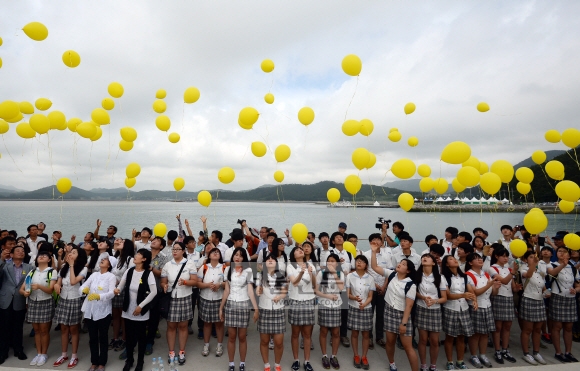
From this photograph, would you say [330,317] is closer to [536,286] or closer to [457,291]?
[457,291]

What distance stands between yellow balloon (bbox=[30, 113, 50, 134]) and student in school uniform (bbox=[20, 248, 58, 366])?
2360 mm

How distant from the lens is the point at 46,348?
11.4ft

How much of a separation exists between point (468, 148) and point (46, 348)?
231 inches

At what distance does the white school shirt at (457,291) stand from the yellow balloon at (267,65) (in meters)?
4.48

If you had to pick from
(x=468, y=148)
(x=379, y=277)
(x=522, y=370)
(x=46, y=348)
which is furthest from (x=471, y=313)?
(x=46, y=348)

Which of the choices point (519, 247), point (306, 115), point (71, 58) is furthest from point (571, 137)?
point (71, 58)

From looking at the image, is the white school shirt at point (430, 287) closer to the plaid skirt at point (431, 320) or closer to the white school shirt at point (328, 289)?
the plaid skirt at point (431, 320)

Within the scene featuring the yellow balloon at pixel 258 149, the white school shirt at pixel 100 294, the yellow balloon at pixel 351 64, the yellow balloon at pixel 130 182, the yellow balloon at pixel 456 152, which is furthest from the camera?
the yellow balloon at pixel 130 182

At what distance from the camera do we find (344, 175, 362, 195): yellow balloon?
529 centimetres

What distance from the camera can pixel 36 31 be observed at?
448cm

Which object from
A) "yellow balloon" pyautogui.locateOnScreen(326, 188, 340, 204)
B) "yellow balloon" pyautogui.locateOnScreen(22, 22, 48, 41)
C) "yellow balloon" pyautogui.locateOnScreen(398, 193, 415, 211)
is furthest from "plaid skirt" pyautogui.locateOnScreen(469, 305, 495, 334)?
"yellow balloon" pyautogui.locateOnScreen(22, 22, 48, 41)

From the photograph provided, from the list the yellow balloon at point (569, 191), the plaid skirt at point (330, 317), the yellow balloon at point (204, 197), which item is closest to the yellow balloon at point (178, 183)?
the yellow balloon at point (204, 197)

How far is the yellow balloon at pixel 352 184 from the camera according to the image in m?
5.29

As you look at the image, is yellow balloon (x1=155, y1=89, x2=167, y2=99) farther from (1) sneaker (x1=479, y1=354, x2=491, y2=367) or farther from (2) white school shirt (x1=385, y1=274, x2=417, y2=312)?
(1) sneaker (x1=479, y1=354, x2=491, y2=367)
